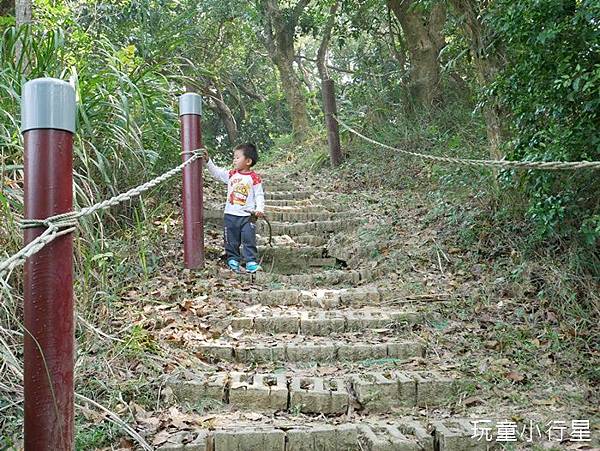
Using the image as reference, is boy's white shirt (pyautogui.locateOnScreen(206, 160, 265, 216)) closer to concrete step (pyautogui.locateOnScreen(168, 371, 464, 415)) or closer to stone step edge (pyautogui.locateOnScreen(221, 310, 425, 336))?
stone step edge (pyautogui.locateOnScreen(221, 310, 425, 336))

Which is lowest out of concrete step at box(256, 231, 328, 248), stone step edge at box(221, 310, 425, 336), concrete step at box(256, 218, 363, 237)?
stone step edge at box(221, 310, 425, 336)

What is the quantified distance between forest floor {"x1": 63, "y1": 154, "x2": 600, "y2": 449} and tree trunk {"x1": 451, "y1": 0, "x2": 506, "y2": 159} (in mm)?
879

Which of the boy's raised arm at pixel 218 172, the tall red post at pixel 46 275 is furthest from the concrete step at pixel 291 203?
the tall red post at pixel 46 275

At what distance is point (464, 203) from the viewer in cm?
516

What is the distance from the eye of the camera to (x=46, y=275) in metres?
1.45

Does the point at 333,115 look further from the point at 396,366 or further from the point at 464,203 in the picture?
the point at 396,366

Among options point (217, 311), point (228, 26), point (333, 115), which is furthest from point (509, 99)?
point (228, 26)

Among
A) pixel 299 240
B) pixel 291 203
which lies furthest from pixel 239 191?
pixel 291 203

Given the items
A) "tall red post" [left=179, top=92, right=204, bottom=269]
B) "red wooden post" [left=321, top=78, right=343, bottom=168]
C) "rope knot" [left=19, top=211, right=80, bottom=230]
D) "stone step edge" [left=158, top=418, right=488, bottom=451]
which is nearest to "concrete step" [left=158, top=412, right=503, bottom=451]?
"stone step edge" [left=158, top=418, right=488, bottom=451]

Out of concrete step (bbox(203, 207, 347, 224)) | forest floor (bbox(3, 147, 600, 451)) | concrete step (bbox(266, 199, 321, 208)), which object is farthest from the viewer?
concrete step (bbox(266, 199, 321, 208))

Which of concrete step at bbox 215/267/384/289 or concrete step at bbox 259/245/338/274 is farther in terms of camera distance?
concrete step at bbox 259/245/338/274

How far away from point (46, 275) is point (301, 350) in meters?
1.91

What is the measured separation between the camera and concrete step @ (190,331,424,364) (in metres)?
3.11

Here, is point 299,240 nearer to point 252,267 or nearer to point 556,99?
point 252,267
